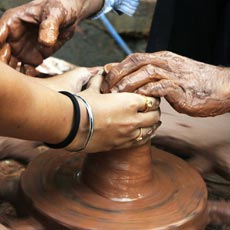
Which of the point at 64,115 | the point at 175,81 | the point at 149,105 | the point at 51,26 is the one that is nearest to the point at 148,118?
the point at 149,105

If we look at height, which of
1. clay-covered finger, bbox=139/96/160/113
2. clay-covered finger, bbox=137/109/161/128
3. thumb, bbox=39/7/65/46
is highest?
thumb, bbox=39/7/65/46

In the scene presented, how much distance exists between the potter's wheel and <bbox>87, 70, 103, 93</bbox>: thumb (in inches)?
6.6

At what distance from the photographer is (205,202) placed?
1.33 m

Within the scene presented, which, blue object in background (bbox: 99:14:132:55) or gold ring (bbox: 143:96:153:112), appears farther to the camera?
blue object in background (bbox: 99:14:132:55)

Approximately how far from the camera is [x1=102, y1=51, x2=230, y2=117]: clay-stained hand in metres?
1.31

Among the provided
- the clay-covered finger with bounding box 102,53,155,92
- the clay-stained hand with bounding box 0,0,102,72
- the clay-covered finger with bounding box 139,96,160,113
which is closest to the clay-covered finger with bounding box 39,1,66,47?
the clay-stained hand with bounding box 0,0,102,72

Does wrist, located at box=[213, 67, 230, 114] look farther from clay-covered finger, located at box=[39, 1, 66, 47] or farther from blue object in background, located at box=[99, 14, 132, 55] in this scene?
blue object in background, located at box=[99, 14, 132, 55]

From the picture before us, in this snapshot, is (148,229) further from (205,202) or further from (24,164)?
(24,164)

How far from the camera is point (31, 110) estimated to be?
1066mm

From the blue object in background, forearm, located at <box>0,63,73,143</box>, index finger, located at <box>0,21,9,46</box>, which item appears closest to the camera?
forearm, located at <box>0,63,73,143</box>

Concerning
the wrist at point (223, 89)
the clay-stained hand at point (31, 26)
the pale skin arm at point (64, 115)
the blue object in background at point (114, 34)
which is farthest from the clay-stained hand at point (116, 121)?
the blue object in background at point (114, 34)

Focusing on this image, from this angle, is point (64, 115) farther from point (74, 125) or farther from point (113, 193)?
point (113, 193)

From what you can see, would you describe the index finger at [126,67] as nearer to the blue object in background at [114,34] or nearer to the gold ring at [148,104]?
the gold ring at [148,104]

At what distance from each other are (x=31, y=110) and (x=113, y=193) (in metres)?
0.36
